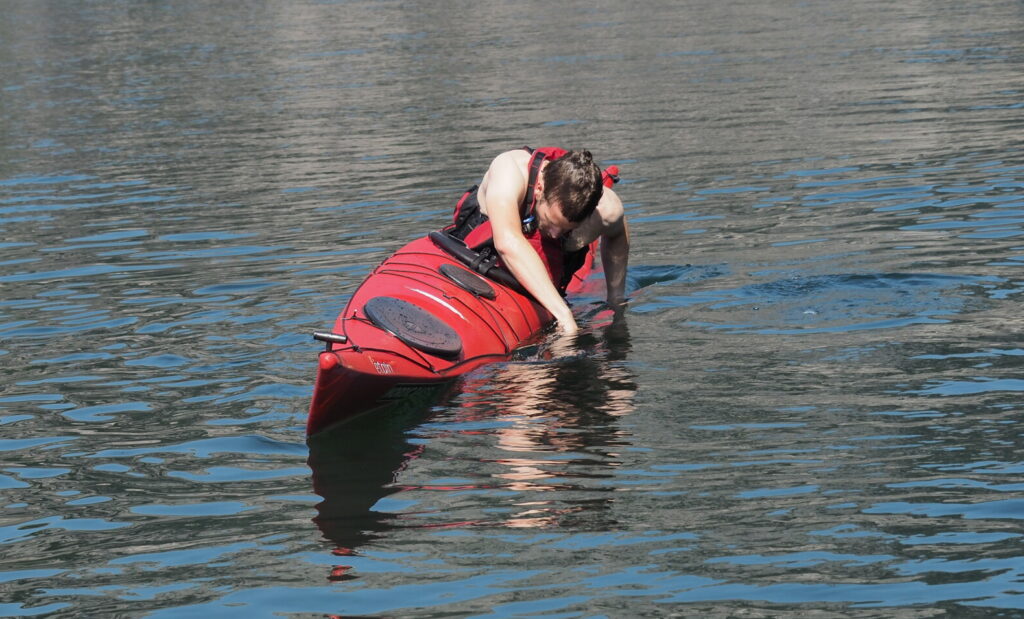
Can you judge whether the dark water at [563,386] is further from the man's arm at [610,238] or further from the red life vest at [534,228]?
the red life vest at [534,228]

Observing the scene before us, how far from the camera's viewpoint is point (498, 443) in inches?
251

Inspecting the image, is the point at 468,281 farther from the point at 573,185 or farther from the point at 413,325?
the point at 573,185

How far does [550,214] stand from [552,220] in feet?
0.17

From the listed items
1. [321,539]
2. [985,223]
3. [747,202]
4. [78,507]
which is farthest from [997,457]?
[747,202]

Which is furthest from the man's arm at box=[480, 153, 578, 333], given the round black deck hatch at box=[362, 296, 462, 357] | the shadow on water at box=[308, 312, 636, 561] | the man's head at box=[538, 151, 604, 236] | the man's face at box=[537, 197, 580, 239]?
the round black deck hatch at box=[362, 296, 462, 357]

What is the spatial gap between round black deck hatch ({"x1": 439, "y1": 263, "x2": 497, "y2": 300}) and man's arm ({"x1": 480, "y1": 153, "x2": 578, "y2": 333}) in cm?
20

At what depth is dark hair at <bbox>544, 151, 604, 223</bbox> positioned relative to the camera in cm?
723

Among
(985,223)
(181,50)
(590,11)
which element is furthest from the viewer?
(590,11)

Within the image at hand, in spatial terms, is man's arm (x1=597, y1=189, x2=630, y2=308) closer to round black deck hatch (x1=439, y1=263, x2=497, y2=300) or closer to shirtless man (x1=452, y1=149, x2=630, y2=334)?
shirtless man (x1=452, y1=149, x2=630, y2=334)

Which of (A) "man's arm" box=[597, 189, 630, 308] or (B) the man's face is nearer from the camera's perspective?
(B) the man's face

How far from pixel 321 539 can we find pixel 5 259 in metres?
7.59

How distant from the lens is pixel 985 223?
1057 centimetres

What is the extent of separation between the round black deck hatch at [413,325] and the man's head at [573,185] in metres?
A: 1.01

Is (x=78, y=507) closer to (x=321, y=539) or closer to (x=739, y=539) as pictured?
(x=321, y=539)
